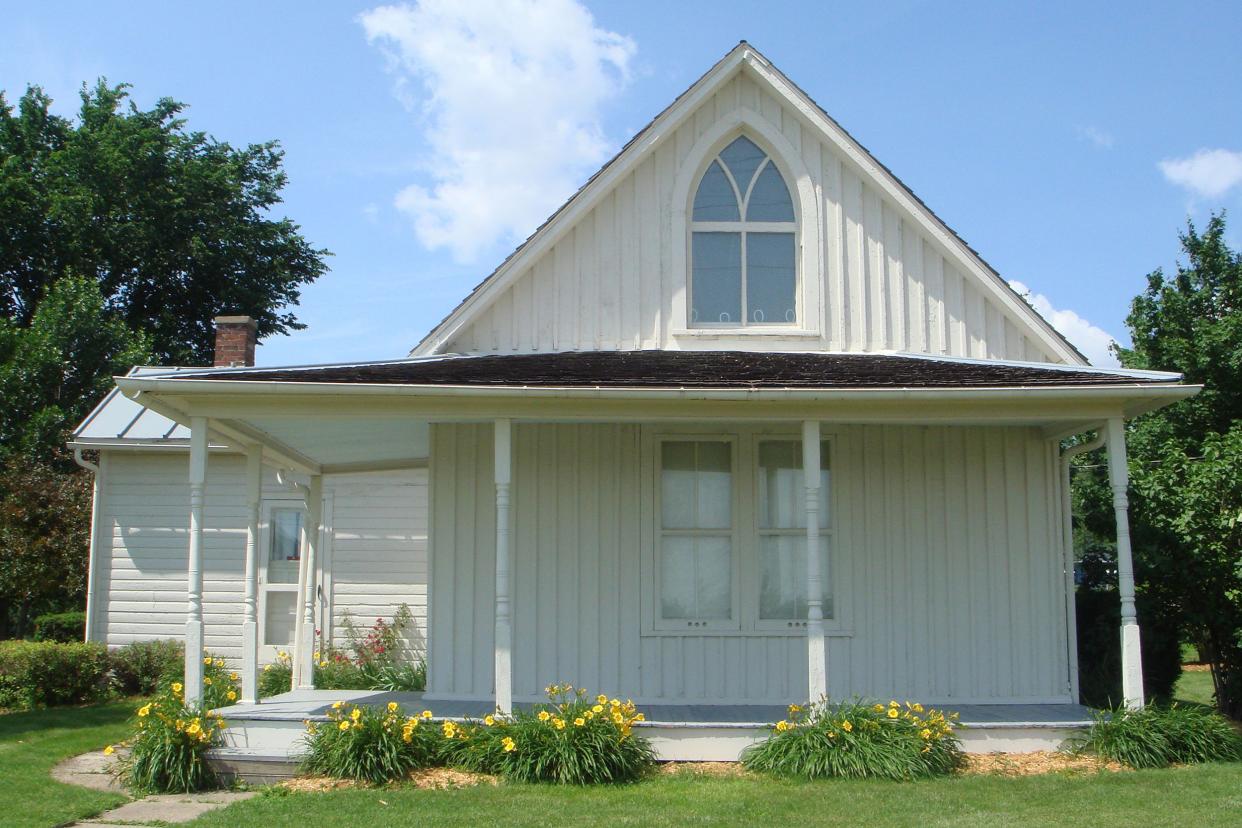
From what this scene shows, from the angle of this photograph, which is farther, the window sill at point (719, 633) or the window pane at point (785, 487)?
the window pane at point (785, 487)

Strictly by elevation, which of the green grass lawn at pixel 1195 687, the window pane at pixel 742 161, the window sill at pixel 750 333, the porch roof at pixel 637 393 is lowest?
the green grass lawn at pixel 1195 687

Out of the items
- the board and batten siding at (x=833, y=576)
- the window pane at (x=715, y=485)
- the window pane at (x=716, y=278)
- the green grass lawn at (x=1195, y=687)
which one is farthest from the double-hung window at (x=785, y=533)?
the green grass lawn at (x=1195, y=687)

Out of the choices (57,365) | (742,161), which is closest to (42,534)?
(57,365)

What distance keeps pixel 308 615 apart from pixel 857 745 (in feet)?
22.5

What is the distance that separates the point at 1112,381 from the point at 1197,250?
10843mm

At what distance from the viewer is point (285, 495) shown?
55.6 feet

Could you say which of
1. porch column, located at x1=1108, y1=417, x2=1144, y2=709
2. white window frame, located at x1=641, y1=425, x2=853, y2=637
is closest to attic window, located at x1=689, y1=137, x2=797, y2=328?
white window frame, located at x1=641, y1=425, x2=853, y2=637

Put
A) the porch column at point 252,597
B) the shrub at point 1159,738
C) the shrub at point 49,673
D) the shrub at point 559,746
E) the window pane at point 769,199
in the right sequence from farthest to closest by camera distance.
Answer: the shrub at point 49,673, the window pane at point 769,199, the porch column at point 252,597, the shrub at point 1159,738, the shrub at point 559,746

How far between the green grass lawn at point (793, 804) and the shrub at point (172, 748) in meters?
0.89

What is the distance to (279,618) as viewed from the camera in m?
16.5

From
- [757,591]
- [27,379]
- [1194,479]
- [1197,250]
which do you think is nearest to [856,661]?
[757,591]

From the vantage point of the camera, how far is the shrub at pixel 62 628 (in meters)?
18.4

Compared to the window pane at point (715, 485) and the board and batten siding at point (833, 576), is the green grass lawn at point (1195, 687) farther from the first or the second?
the window pane at point (715, 485)

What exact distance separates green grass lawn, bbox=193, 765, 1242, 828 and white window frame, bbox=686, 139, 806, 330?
16.2 ft
